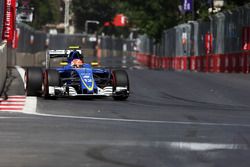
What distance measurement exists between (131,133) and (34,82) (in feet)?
21.5

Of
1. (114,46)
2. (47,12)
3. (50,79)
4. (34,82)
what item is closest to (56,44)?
(47,12)

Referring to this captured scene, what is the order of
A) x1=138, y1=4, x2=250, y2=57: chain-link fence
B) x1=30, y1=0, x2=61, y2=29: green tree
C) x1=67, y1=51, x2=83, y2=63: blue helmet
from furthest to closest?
x1=30, y1=0, x2=61, y2=29: green tree → x1=138, y1=4, x2=250, y2=57: chain-link fence → x1=67, y1=51, x2=83, y2=63: blue helmet

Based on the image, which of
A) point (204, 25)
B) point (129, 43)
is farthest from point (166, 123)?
point (129, 43)

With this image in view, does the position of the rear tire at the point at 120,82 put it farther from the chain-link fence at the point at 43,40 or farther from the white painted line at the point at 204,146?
the chain-link fence at the point at 43,40

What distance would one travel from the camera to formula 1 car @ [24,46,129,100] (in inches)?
671

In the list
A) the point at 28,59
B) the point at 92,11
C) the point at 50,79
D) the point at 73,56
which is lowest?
the point at 28,59

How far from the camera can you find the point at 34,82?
57.0ft

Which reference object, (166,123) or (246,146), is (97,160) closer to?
(246,146)

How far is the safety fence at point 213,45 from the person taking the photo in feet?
110

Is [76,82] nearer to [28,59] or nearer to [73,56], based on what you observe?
[73,56]

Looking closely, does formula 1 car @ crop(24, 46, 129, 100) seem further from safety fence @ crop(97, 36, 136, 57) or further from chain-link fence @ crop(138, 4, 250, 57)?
safety fence @ crop(97, 36, 136, 57)

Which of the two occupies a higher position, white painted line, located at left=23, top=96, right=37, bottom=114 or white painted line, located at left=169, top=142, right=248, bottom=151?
white painted line, located at left=23, top=96, right=37, bottom=114

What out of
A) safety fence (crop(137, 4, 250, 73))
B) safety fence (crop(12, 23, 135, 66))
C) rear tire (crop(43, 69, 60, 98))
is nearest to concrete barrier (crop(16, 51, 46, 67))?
safety fence (crop(12, 23, 135, 66))

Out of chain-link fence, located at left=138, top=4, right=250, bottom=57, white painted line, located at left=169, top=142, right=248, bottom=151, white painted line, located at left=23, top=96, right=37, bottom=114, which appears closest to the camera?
white painted line, located at left=169, top=142, right=248, bottom=151
